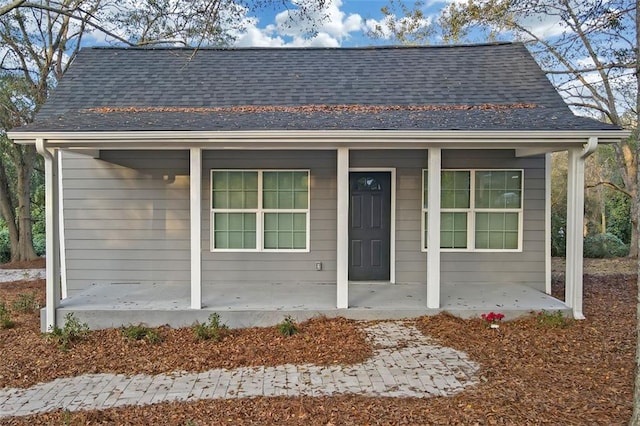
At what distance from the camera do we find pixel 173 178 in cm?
727

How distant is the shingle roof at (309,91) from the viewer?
19.0 feet

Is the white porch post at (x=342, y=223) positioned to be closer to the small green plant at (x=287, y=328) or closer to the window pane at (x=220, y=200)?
the small green plant at (x=287, y=328)

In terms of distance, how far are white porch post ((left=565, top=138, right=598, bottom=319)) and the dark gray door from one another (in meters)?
2.63

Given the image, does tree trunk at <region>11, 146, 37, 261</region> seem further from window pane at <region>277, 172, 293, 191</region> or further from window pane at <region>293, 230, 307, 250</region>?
window pane at <region>293, 230, 307, 250</region>

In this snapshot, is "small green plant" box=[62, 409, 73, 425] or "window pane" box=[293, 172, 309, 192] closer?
"small green plant" box=[62, 409, 73, 425]

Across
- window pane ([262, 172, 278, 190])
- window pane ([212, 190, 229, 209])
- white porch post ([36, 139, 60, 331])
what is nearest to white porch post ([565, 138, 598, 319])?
window pane ([262, 172, 278, 190])

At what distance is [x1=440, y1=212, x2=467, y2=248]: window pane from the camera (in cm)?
736

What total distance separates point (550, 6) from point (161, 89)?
7206mm

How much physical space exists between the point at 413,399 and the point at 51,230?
460cm

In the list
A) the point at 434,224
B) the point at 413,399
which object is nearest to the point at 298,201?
the point at 434,224

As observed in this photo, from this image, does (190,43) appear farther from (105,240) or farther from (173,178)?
(105,240)

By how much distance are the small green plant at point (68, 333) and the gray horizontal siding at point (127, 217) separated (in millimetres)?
1852

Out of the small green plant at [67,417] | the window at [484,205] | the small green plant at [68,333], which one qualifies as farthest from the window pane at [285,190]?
the small green plant at [67,417]

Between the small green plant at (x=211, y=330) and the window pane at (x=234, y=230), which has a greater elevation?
the window pane at (x=234, y=230)
